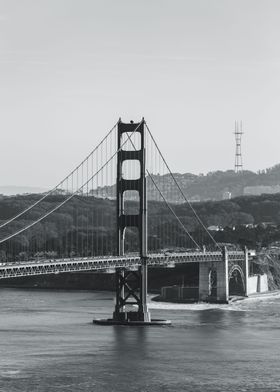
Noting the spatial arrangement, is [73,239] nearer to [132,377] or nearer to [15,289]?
[15,289]

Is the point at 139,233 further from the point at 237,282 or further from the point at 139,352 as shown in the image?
the point at 237,282

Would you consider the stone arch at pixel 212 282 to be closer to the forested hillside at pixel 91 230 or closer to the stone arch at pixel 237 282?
the stone arch at pixel 237 282

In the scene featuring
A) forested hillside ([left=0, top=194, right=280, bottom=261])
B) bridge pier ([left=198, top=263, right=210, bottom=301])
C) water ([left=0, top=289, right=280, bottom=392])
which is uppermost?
forested hillside ([left=0, top=194, right=280, bottom=261])

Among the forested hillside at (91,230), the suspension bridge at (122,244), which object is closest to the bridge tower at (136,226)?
the suspension bridge at (122,244)

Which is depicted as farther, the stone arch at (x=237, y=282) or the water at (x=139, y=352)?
the stone arch at (x=237, y=282)

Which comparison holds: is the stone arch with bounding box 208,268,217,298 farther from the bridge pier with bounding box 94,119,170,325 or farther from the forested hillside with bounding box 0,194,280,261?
the bridge pier with bounding box 94,119,170,325

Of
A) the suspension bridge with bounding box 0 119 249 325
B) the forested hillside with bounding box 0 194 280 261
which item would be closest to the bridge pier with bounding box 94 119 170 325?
the suspension bridge with bounding box 0 119 249 325
